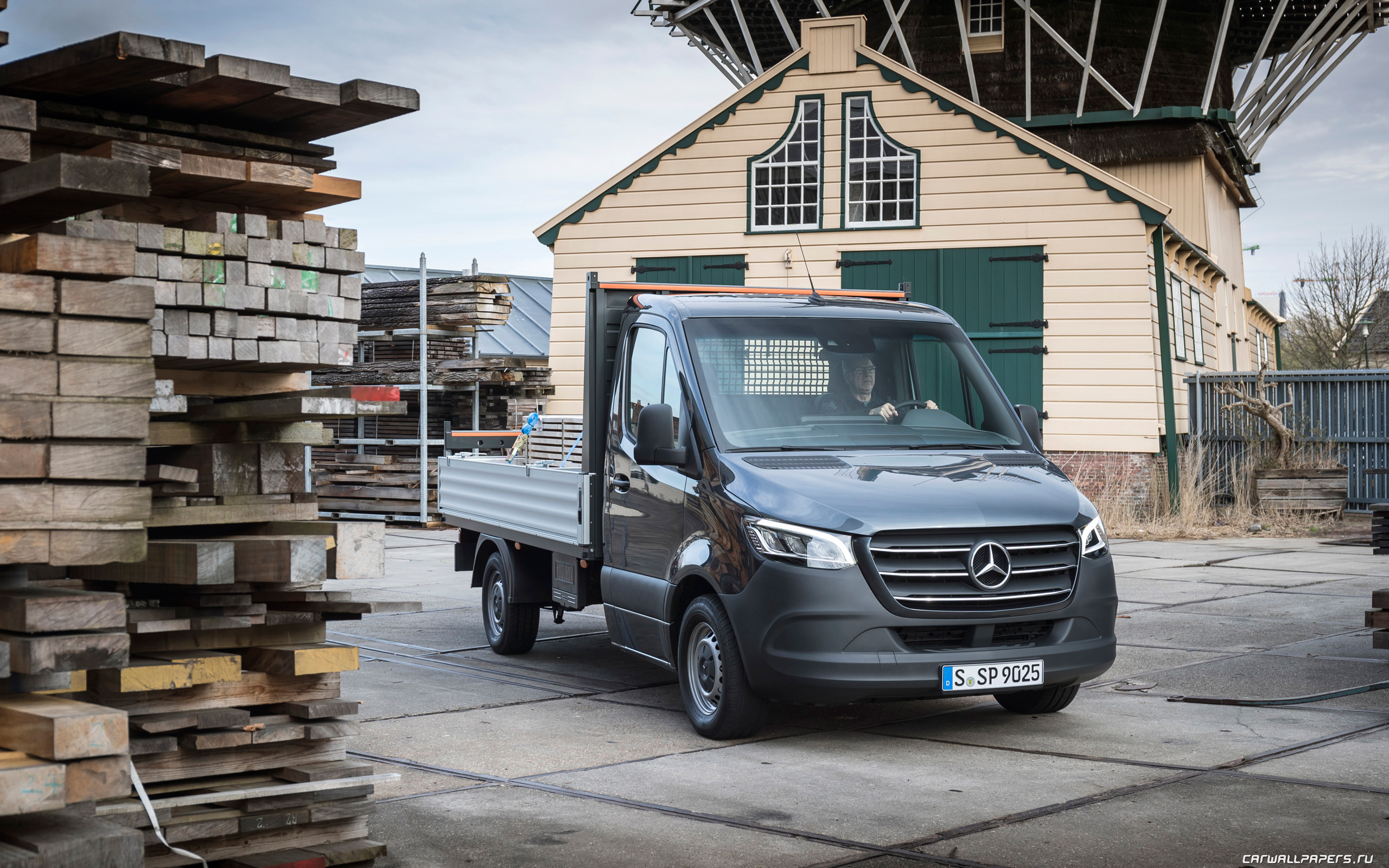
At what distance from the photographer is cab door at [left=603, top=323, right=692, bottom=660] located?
7.12m

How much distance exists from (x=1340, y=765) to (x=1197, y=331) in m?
18.3

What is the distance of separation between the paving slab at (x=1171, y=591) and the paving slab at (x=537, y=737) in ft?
19.6

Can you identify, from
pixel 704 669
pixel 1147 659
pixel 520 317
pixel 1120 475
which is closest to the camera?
pixel 704 669

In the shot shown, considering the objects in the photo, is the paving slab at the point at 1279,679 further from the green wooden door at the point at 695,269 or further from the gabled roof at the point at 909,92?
the green wooden door at the point at 695,269

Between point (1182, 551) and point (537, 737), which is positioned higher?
point (1182, 551)

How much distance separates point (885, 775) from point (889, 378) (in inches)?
101

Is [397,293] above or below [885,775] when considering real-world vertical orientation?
above

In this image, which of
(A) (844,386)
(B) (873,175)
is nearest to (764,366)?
(A) (844,386)

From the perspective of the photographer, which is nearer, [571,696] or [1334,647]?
[571,696]

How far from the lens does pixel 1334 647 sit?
8992mm

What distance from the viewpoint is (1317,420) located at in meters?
20.6

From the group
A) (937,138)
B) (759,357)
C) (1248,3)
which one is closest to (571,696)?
(759,357)

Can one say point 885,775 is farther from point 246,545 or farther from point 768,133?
point 768,133

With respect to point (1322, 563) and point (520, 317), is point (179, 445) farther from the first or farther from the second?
point (520, 317)
